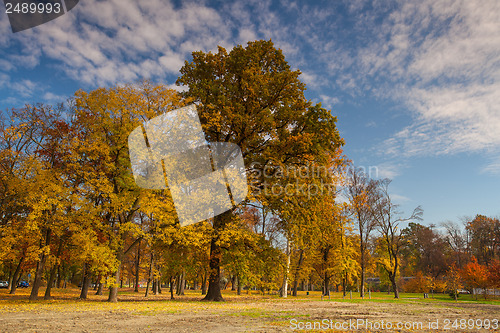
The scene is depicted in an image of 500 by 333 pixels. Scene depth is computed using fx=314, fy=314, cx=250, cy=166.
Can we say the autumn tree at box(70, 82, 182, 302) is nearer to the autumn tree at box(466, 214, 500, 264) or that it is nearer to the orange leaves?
the orange leaves

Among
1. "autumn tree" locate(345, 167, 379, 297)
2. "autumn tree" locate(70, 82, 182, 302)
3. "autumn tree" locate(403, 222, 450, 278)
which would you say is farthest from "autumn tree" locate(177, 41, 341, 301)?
"autumn tree" locate(403, 222, 450, 278)

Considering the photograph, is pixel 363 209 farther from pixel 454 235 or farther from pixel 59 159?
pixel 454 235

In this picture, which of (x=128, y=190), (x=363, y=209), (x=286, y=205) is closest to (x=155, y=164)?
(x=128, y=190)

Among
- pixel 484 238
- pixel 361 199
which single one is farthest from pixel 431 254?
pixel 361 199

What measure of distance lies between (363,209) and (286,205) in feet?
47.9

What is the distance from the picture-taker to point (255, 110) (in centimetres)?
1972

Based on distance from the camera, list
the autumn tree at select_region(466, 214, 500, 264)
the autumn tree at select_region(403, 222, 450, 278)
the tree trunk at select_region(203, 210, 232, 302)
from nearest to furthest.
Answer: the tree trunk at select_region(203, 210, 232, 302) < the autumn tree at select_region(466, 214, 500, 264) < the autumn tree at select_region(403, 222, 450, 278)

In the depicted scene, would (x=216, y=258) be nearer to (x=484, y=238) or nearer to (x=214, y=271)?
(x=214, y=271)

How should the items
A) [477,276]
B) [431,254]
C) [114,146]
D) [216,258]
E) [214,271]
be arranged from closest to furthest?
[114,146]
[214,271]
[216,258]
[477,276]
[431,254]

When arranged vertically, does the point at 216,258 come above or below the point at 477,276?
above

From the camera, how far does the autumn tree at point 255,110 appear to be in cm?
1855

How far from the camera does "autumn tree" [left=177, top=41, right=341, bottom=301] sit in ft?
60.8

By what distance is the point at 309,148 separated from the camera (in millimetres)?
18375

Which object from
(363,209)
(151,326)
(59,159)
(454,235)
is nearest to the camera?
(151,326)
